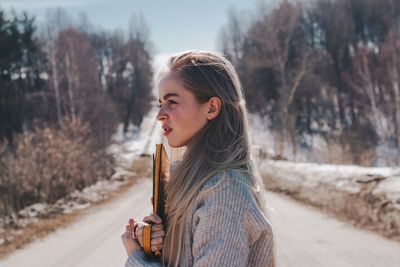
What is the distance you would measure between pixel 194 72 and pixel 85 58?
130 ft

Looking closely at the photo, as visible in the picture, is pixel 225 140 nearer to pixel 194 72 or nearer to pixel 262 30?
pixel 194 72

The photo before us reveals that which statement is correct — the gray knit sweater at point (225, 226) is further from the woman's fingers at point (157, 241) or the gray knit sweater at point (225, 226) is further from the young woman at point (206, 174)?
the woman's fingers at point (157, 241)

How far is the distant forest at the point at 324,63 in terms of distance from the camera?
3525 cm

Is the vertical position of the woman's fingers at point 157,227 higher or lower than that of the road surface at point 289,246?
higher

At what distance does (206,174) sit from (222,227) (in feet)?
0.69

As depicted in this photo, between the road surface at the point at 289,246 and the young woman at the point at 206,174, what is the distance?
3492 millimetres

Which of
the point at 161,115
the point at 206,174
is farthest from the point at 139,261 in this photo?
the point at 161,115

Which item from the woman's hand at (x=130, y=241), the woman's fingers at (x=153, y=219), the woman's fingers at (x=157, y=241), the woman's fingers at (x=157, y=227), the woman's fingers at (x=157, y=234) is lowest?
the woman's hand at (x=130, y=241)

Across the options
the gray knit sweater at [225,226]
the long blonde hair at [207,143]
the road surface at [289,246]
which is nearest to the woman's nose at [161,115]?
the long blonde hair at [207,143]

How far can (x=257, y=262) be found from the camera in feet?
5.37

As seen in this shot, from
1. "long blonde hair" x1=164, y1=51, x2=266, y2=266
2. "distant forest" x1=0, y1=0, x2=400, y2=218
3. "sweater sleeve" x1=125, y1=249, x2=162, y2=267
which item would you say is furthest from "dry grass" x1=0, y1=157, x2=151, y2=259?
"long blonde hair" x1=164, y1=51, x2=266, y2=266

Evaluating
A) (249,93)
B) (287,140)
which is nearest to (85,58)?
(249,93)

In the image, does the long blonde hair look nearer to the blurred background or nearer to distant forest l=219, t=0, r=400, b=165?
the blurred background

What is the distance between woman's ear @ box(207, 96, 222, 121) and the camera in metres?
1.68
